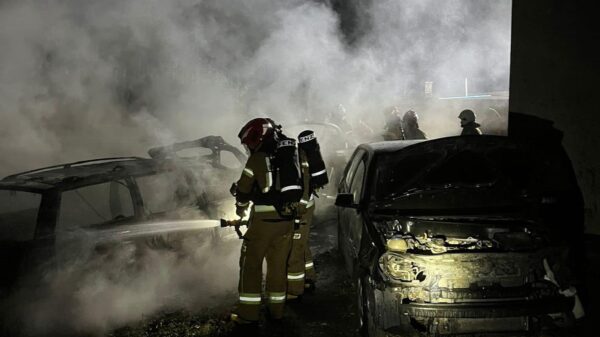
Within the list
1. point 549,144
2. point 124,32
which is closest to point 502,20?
point 549,144

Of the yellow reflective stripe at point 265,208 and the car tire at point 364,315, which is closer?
the car tire at point 364,315

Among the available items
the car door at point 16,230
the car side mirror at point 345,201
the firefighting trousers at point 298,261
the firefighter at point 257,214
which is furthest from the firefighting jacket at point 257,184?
the car door at point 16,230

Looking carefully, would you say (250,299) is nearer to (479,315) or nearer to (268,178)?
(268,178)

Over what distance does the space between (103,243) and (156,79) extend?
8.25 m

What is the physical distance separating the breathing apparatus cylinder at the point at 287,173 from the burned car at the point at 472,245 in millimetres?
603

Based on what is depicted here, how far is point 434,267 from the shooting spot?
142 inches

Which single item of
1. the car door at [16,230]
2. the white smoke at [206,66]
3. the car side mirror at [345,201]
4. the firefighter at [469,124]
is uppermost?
the white smoke at [206,66]

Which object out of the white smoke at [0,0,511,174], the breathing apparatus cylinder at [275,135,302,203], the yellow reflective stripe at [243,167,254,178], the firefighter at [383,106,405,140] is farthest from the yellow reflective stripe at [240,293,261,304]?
the firefighter at [383,106,405,140]

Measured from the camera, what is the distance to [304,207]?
5.09 m

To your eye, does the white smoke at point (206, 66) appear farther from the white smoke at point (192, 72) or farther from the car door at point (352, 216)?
the car door at point (352, 216)

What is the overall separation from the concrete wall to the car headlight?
3.52 metres

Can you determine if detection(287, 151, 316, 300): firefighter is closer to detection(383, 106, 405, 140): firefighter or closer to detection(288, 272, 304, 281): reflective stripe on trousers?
detection(288, 272, 304, 281): reflective stripe on trousers

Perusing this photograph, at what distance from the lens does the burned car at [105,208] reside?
436cm

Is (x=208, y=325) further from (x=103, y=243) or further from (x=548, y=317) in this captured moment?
(x=548, y=317)
